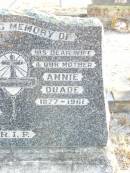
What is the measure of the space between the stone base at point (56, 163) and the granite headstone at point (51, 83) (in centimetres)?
10

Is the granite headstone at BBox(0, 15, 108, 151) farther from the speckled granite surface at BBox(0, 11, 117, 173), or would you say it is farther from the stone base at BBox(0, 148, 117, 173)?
the stone base at BBox(0, 148, 117, 173)

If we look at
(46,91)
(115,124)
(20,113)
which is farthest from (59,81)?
(115,124)

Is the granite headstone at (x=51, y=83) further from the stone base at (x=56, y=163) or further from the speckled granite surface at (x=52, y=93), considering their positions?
the stone base at (x=56, y=163)

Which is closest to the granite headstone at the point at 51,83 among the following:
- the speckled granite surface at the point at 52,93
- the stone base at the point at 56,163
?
the speckled granite surface at the point at 52,93

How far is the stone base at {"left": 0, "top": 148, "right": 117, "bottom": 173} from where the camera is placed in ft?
16.6

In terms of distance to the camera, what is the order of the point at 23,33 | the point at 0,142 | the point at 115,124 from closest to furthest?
the point at 23,33
the point at 0,142
the point at 115,124

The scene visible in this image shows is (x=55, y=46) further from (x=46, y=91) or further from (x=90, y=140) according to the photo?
(x=90, y=140)

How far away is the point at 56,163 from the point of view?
5059 millimetres

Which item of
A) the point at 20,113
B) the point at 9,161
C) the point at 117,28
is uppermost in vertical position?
the point at 117,28

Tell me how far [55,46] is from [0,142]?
1028 millimetres

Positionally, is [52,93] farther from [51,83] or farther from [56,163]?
[56,163]

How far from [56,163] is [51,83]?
731 mm

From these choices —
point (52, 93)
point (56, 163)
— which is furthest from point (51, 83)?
point (56, 163)

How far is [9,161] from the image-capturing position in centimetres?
503
